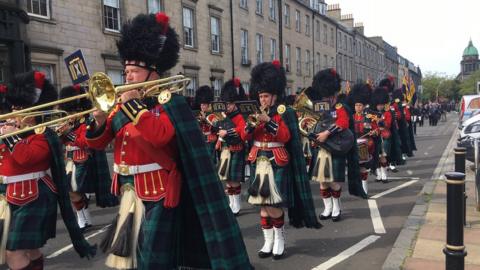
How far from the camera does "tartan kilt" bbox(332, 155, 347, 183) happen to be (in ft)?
21.9

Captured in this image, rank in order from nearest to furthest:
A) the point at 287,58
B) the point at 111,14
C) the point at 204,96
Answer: the point at 204,96 → the point at 111,14 → the point at 287,58

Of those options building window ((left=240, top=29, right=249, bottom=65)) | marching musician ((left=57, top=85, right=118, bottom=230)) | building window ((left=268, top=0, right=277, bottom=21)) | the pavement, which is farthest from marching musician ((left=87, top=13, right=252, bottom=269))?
building window ((left=268, top=0, right=277, bottom=21))

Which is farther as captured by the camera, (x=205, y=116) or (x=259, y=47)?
(x=259, y=47)

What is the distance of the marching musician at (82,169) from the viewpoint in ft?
21.1

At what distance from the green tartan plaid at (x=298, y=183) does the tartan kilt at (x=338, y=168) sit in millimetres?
1712

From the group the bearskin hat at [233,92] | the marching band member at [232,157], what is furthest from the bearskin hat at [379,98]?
the marching band member at [232,157]

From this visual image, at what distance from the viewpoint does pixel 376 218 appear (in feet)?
22.5

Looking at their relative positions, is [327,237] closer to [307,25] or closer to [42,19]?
[42,19]

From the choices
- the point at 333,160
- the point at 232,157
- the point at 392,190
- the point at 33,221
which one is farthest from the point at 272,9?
the point at 33,221

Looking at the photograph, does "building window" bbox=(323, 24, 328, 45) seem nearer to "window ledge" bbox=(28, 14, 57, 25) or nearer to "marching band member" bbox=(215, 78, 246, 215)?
"window ledge" bbox=(28, 14, 57, 25)

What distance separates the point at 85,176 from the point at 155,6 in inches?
503

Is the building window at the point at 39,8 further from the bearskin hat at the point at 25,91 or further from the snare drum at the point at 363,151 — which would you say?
the snare drum at the point at 363,151

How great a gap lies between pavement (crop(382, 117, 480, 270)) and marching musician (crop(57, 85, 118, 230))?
4.12 meters

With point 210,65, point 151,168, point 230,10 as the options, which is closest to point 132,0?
point 210,65
